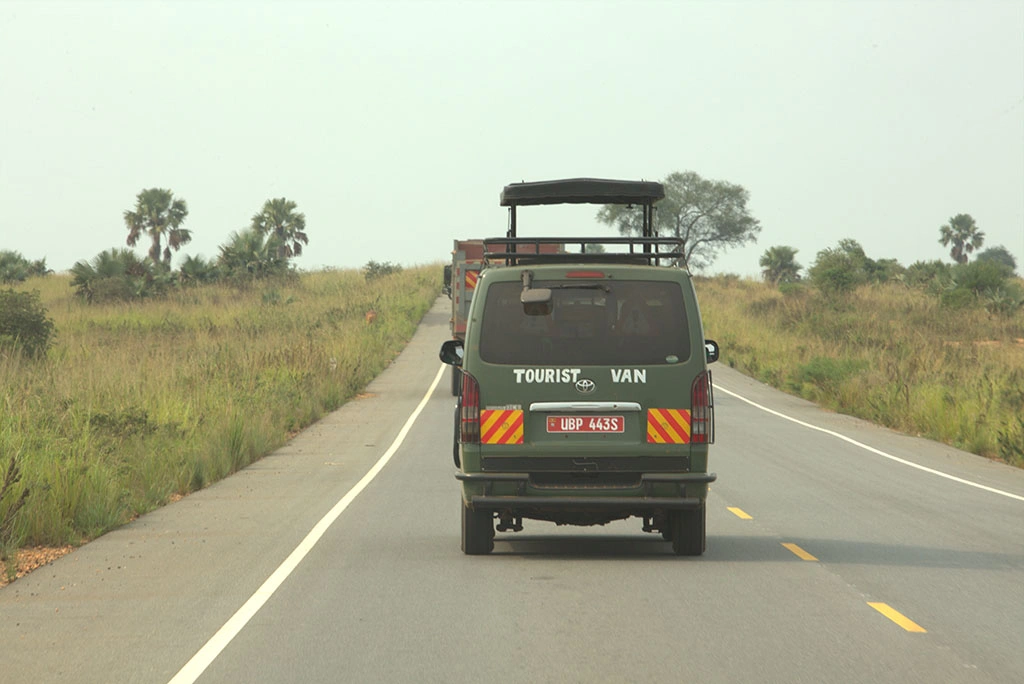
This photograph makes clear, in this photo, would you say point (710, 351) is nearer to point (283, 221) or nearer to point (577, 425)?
point (577, 425)

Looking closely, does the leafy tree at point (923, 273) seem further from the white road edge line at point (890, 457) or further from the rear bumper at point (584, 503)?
the rear bumper at point (584, 503)

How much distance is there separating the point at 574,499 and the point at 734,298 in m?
66.0

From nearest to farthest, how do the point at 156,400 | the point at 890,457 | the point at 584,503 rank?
the point at 584,503 < the point at 890,457 < the point at 156,400

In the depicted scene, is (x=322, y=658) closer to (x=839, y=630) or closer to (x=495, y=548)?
(x=839, y=630)

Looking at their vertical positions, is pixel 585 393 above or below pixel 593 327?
below

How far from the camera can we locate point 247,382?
86.7 ft

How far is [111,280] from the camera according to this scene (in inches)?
2427

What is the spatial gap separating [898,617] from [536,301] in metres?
3.44

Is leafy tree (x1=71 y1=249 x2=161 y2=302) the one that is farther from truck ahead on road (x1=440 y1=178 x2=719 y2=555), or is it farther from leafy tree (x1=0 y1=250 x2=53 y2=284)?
truck ahead on road (x1=440 y1=178 x2=719 y2=555)

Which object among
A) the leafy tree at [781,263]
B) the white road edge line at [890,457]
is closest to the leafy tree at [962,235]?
the leafy tree at [781,263]

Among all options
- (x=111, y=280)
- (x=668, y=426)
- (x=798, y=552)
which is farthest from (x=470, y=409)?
(x=111, y=280)

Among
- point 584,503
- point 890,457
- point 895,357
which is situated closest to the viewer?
point 584,503

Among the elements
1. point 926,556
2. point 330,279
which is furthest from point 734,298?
point 926,556

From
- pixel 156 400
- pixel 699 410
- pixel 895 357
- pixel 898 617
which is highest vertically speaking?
pixel 699 410
